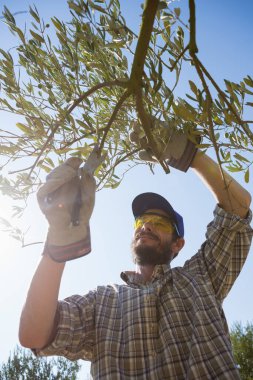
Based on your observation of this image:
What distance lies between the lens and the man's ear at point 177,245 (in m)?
3.69

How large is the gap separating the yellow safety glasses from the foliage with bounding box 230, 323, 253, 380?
16.5 metres

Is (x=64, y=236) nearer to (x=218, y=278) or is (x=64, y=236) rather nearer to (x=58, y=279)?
(x=58, y=279)

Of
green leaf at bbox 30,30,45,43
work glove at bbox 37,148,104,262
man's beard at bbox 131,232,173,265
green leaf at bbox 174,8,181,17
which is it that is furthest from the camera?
man's beard at bbox 131,232,173,265

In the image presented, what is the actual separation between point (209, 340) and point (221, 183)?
1.35m

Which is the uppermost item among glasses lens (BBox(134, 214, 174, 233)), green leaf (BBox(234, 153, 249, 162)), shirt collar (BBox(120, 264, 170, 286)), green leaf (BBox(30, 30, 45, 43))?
green leaf (BBox(30, 30, 45, 43))

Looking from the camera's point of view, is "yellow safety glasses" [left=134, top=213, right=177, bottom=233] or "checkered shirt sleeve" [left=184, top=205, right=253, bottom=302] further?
"yellow safety glasses" [left=134, top=213, right=177, bottom=233]

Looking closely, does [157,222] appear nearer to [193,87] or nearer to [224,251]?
[224,251]

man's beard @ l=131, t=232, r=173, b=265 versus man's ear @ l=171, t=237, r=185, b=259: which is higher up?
man's ear @ l=171, t=237, r=185, b=259

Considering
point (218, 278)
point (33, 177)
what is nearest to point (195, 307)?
point (218, 278)

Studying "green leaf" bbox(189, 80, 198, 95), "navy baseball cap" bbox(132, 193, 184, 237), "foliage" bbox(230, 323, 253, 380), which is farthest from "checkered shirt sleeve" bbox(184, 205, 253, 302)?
"foliage" bbox(230, 323, 253, 380)

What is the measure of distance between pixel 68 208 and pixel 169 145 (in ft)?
3.63

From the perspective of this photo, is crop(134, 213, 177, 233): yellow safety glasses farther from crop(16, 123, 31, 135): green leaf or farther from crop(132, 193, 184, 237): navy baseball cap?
crop(16, 123, 31, 135): green leaf

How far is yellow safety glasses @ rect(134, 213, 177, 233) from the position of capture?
3.63 m

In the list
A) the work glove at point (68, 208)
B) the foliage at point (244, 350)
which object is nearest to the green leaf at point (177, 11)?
the work glove at point (68, 208)
